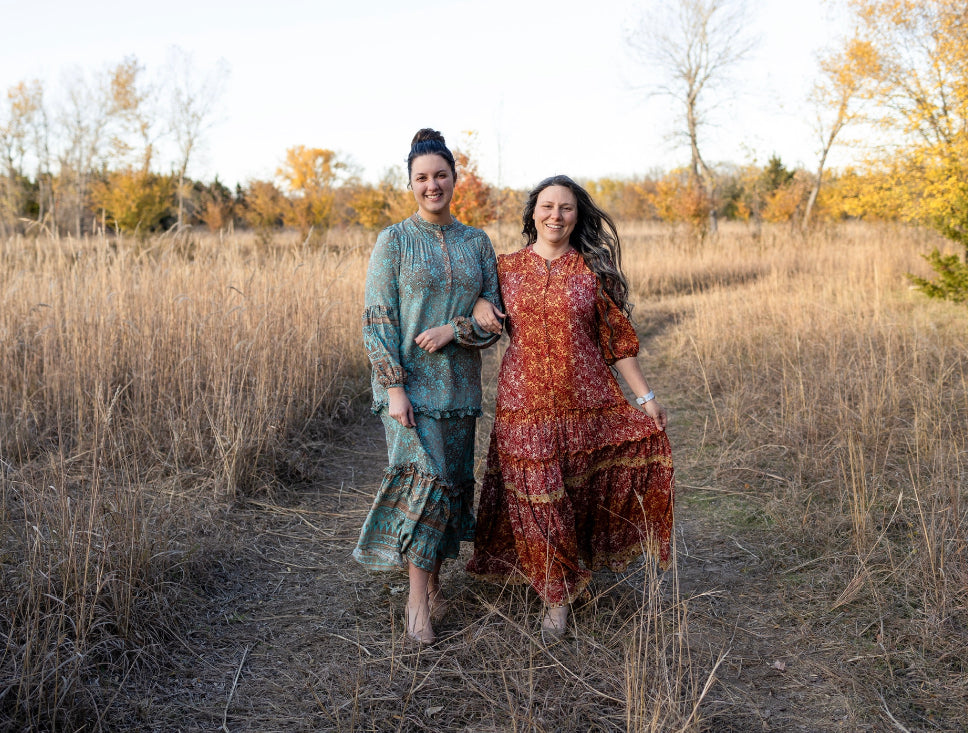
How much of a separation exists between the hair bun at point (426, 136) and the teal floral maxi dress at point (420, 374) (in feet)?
0.86

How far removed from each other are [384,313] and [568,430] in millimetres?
749

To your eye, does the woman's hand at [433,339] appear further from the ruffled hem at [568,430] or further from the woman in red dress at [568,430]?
the ruffled hem at [568,430]

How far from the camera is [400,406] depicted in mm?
2293

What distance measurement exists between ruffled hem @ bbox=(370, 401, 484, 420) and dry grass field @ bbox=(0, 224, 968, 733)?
0.65 metres

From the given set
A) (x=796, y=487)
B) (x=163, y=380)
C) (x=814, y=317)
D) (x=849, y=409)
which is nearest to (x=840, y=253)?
(x=814, y=317)

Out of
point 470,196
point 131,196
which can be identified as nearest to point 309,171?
point 131,196

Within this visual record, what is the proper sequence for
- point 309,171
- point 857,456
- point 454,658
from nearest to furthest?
point 454,658 < point 857,456 < point 309,171

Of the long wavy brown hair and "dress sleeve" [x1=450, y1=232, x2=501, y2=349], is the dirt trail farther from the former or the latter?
the long wavy brown hair

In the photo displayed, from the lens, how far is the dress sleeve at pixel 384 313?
230 centimetres

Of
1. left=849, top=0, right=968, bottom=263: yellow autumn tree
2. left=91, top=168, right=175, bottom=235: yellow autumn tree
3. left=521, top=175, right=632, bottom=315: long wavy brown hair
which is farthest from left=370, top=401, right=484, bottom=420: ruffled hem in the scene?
left=91, top=168, right=175, bottom=235: yellow autumn tree

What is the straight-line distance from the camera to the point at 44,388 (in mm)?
4020

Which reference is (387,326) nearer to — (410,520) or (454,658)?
(410,520)

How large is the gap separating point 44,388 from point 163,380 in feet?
2.06

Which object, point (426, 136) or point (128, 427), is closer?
point (426, 136)
